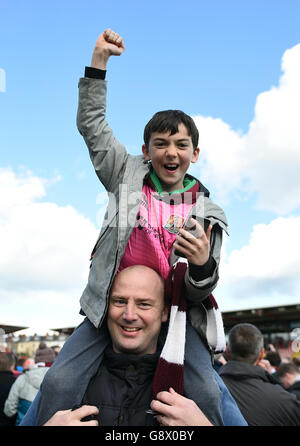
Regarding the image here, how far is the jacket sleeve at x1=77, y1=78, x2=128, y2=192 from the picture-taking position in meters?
2.33

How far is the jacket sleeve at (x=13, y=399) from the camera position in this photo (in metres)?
5.55

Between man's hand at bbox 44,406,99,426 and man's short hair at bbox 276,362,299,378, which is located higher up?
man's short hair at bbox 276,362,299,378

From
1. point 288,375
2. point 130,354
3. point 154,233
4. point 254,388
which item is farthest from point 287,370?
point 154,233

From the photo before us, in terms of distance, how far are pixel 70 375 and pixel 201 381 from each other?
61 centimetres

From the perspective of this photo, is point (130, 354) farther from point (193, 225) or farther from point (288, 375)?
point (288, 375)

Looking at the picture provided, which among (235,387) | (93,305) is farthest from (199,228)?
(235,387)

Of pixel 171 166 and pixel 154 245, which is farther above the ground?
pixel 171 166

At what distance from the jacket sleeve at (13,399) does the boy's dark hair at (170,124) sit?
4.12 meters

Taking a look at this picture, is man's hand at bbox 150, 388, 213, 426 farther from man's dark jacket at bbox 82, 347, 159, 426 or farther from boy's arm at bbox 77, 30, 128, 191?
boy's arm at bbox 77, 30, 128, 191

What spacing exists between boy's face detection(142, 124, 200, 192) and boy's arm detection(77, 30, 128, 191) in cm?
23

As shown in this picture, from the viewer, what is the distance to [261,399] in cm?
355

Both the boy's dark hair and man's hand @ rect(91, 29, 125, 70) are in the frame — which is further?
the boy's dark hair

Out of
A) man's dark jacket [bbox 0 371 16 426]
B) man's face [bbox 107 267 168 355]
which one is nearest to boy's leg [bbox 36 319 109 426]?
man's face [bbox 107 267 168 355]

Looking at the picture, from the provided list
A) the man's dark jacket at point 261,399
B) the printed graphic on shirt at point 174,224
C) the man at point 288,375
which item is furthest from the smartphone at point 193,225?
the man at point 288,375
